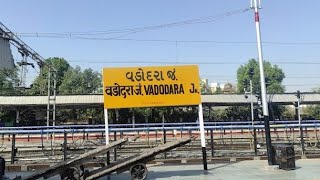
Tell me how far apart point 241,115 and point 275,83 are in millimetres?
59613

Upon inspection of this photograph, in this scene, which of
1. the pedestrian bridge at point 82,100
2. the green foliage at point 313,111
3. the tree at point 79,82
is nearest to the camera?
the pedestrian bridge at point 82,100

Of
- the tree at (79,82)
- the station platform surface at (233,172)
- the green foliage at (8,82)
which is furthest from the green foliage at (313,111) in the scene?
the station platform surface at (233,172)

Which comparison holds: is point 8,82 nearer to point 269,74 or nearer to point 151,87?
point 269,74

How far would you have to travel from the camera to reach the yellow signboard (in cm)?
1373

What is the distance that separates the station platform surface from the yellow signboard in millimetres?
2315

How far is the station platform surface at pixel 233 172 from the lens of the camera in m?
11.8

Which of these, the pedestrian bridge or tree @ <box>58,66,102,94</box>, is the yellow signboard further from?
tree @ <box>58,66,102,94</box>

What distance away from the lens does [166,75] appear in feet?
45.9

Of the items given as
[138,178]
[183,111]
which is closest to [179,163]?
[138,178]

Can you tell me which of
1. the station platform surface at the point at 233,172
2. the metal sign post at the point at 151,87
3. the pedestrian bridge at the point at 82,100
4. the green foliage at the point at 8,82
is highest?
the green foliage at the point at 8,82

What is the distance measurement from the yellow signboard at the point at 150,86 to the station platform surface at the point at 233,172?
7.59 ft

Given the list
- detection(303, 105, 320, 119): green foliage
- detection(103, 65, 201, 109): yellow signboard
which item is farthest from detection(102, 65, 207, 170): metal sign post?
detection(303, 105, 320, 119): green foliage

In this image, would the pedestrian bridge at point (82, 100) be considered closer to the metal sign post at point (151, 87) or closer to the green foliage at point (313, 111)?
the green foliage at point (313, 111)

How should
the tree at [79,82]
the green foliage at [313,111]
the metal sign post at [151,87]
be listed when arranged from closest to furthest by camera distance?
the metal sign post at [151,87] < the green foliage at [313,111] < the tree at [79,82]
